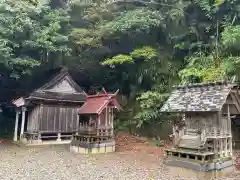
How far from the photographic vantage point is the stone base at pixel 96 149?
16062 mm

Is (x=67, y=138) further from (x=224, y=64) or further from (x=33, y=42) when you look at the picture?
(x=224, y=64)

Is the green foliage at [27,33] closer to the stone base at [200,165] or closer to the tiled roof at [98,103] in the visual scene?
the tiled roof at [98,103]

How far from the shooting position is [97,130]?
16.7 meters

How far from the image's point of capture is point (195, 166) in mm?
11094

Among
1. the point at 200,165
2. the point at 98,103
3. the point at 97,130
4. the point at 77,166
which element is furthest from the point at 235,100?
the point at 98,103

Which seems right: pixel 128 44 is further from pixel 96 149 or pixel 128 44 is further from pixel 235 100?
pixel 235 100

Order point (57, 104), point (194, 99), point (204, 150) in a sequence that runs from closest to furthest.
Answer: point (204, 150), point (194, 99), point (57, 104)

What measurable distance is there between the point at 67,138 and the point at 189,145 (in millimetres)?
11908

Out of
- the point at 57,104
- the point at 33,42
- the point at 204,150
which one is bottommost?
the point at 204,150

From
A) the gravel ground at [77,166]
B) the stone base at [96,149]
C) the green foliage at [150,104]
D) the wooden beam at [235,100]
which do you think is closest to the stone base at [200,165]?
the gravel ground at [77,166]

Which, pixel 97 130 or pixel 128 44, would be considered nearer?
pixel 97 130

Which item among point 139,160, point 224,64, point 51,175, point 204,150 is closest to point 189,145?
point 204,150

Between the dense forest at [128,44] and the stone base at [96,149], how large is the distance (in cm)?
427

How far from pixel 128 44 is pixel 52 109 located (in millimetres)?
8871
